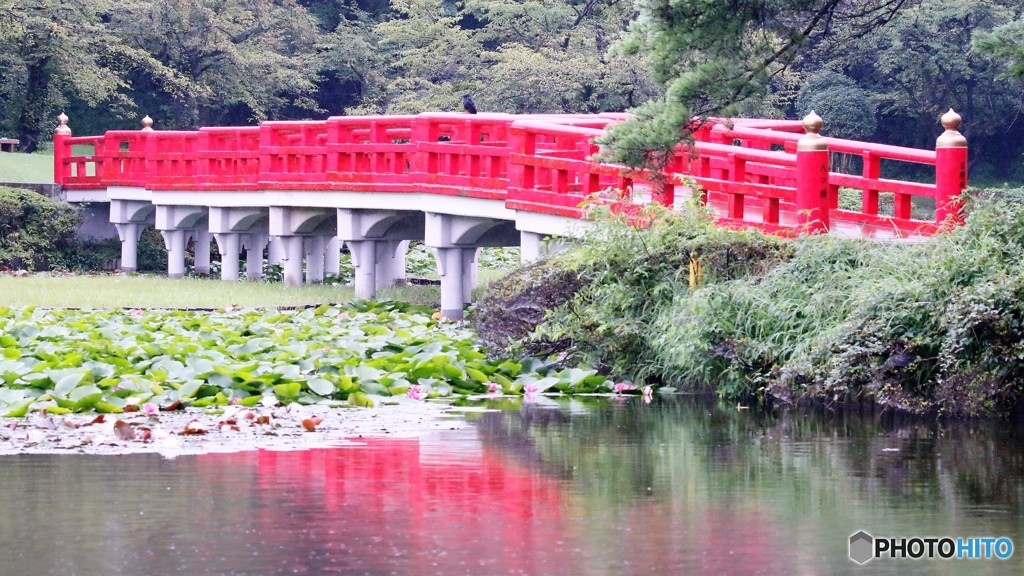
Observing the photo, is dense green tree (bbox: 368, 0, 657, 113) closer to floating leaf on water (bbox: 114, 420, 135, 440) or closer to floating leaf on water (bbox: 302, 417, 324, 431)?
floating leaf on water (bbox: 302, 417, 324, 431)

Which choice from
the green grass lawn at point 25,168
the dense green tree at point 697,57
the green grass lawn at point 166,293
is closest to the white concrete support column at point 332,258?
the green grass lawn at point 166,293

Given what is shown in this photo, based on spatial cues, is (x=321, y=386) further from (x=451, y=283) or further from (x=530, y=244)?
(x=451, y=283)

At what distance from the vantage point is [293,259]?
2059cm

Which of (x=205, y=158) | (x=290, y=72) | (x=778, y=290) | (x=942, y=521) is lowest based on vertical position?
(x=942, y=521)

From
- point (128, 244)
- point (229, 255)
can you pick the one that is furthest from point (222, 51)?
point (229, 255)

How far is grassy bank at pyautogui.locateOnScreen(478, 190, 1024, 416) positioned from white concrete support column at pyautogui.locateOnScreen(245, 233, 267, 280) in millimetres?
10165

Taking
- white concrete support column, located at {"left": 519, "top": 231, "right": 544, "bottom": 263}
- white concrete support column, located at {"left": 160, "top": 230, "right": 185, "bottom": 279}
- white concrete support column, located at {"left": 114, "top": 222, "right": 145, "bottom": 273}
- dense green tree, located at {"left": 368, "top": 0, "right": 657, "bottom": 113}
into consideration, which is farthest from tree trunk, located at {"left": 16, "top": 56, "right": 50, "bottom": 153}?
white concrete support column, located at {"left": 519, "top": 231, "right": 544, "bottom": 263}

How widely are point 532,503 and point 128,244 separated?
18.6m

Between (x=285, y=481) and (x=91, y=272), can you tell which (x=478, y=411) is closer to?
(x=285, y=481)

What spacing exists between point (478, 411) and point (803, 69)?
28958 millimetres

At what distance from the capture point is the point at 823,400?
1078 centimetres

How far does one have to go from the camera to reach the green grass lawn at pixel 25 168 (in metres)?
26.6

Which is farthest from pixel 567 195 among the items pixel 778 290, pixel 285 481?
pixel 285 481

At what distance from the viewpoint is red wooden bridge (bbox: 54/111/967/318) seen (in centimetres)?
1225
